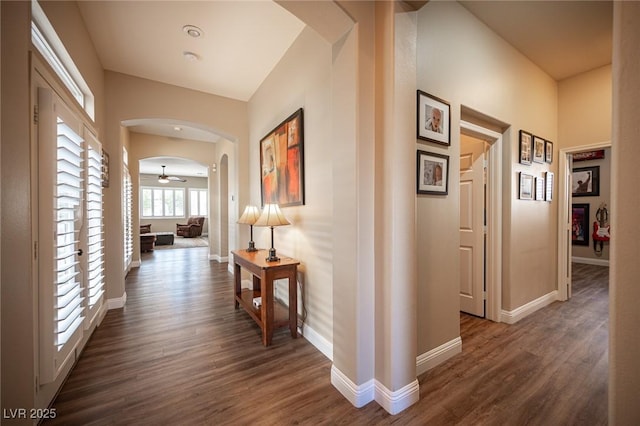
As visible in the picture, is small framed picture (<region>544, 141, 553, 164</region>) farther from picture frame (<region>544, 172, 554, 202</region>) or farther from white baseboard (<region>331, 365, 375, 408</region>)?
white baseboard (<region>331, 365, 375, 408</region>)

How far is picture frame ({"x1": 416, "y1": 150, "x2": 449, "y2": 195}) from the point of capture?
200 centimetres

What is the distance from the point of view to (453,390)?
1.84 meters

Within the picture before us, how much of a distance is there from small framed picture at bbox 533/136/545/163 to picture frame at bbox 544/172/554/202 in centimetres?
26

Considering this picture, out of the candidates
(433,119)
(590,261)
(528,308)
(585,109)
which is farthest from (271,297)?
(590,261)

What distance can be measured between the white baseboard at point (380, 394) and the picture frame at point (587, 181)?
6.99 metres

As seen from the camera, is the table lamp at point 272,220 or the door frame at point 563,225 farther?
the door frame at point 563,225

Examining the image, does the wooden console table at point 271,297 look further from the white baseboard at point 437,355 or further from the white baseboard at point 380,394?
the white baseboard at point 437,355

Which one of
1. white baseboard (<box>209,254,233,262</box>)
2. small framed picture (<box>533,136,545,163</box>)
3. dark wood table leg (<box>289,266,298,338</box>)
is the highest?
small framed picture (<box>533,136,545,163</box>)

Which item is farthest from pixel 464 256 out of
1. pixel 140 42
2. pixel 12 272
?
pixel 140 42

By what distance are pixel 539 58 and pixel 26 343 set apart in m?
5.37

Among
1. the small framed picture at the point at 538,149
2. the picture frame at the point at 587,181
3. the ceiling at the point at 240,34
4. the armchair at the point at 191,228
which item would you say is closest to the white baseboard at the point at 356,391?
the ceiling at the point at 240,34

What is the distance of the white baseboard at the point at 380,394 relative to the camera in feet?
5.37

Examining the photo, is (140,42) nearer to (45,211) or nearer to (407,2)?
(45,211)

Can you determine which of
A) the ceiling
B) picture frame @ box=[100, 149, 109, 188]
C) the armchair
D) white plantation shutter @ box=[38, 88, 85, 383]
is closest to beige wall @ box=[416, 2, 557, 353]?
the ceiling
